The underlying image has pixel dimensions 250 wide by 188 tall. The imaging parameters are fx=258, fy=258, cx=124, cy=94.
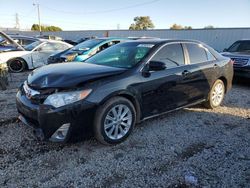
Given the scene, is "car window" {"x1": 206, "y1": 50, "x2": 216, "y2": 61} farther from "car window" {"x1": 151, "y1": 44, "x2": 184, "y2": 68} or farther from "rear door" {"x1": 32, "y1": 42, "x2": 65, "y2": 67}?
"rear door" {"x1": 32, "y1": 42, "x2": 65, "y2": 67}

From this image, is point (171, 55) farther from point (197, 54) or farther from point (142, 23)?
point (142, 23)

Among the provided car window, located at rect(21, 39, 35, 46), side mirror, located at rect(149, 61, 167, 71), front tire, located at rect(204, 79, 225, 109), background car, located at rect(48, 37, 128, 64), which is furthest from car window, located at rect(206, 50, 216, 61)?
car window, located at rect(21, 39, 35, 46)

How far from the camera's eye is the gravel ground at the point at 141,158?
9.86 feet

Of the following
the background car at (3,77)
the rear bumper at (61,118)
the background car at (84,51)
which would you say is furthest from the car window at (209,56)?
the background car at (3,77)

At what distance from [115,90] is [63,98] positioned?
2.45 feet

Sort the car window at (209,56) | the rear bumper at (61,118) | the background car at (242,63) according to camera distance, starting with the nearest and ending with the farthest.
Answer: the rear bumper at (61,118) → the car window at (209,56) → the background car at (242,63)

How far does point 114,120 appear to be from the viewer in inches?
149

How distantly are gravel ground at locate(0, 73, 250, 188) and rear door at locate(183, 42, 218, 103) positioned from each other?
0.67m

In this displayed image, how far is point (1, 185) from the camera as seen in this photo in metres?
2.82

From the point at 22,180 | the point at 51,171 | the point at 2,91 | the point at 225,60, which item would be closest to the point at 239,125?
the point at 225,60

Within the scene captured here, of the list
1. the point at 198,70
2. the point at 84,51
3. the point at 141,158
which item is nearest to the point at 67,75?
the point at 141,158

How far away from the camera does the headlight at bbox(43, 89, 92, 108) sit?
11.0 feet

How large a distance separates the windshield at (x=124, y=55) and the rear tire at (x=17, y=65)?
593cm

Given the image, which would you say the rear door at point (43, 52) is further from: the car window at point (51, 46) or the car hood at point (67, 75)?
the car hood at point (67, 75)
